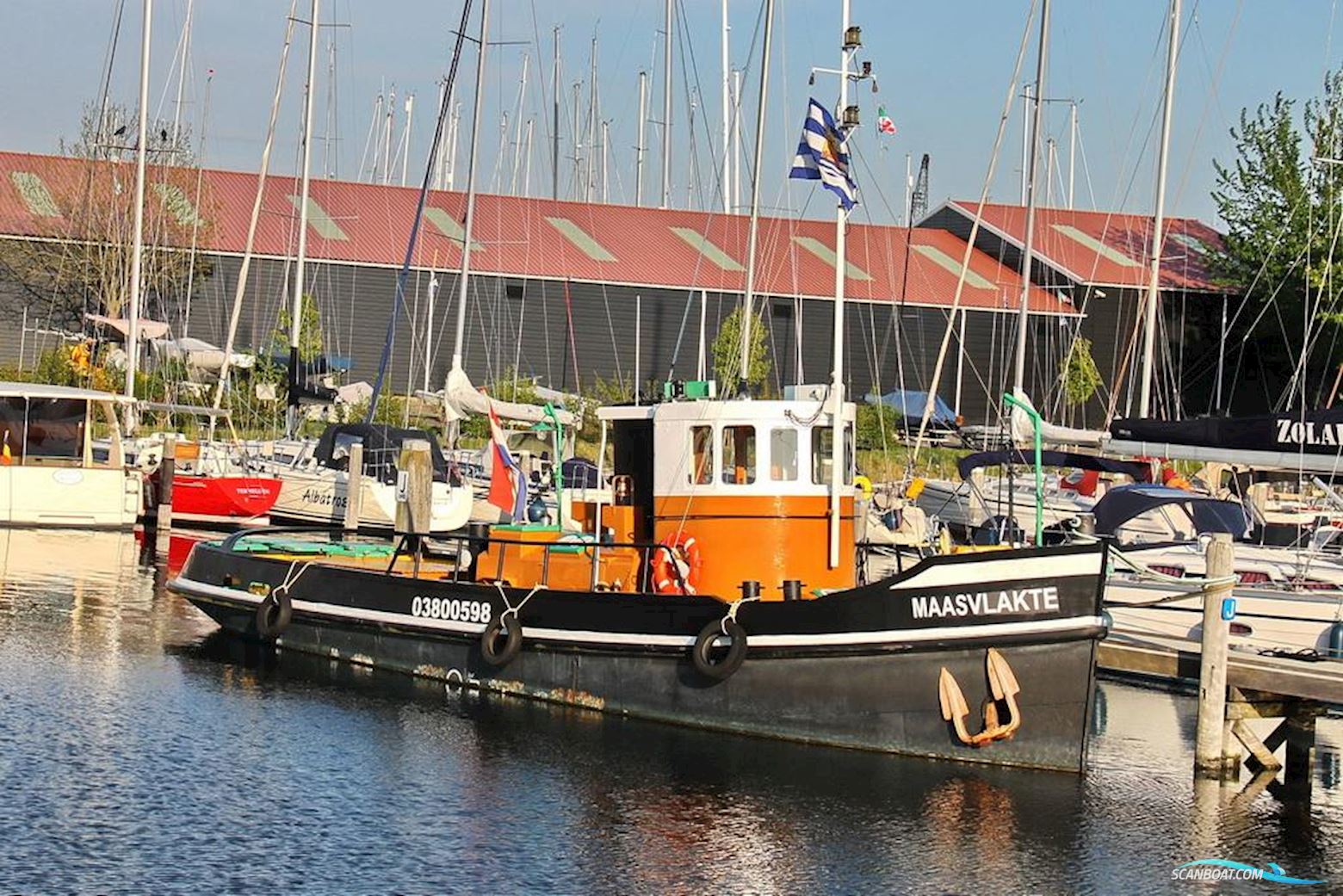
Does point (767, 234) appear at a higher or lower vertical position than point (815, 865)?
higher

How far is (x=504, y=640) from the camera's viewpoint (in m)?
19.6

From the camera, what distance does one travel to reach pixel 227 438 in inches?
1914

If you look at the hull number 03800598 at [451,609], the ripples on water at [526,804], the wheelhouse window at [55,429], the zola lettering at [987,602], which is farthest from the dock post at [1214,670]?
the wheelhouse window at [55,429]

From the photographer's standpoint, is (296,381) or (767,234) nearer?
(296,381)

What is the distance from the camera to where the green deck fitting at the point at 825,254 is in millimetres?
61812

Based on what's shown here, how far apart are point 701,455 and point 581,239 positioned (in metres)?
43.2

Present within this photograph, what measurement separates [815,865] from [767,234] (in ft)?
166

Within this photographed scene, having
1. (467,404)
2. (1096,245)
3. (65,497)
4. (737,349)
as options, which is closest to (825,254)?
(1096,245)

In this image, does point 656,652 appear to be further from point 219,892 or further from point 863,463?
point 863,463

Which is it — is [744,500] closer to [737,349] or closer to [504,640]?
[504,640]

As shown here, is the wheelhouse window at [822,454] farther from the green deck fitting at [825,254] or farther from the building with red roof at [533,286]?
the green deck fitting at [825,254]

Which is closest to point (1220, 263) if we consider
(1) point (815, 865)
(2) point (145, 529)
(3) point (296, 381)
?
(3) point (296, 381)

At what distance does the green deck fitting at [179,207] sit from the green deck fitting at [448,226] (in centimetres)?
734

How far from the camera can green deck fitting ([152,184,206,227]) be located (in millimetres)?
57719
